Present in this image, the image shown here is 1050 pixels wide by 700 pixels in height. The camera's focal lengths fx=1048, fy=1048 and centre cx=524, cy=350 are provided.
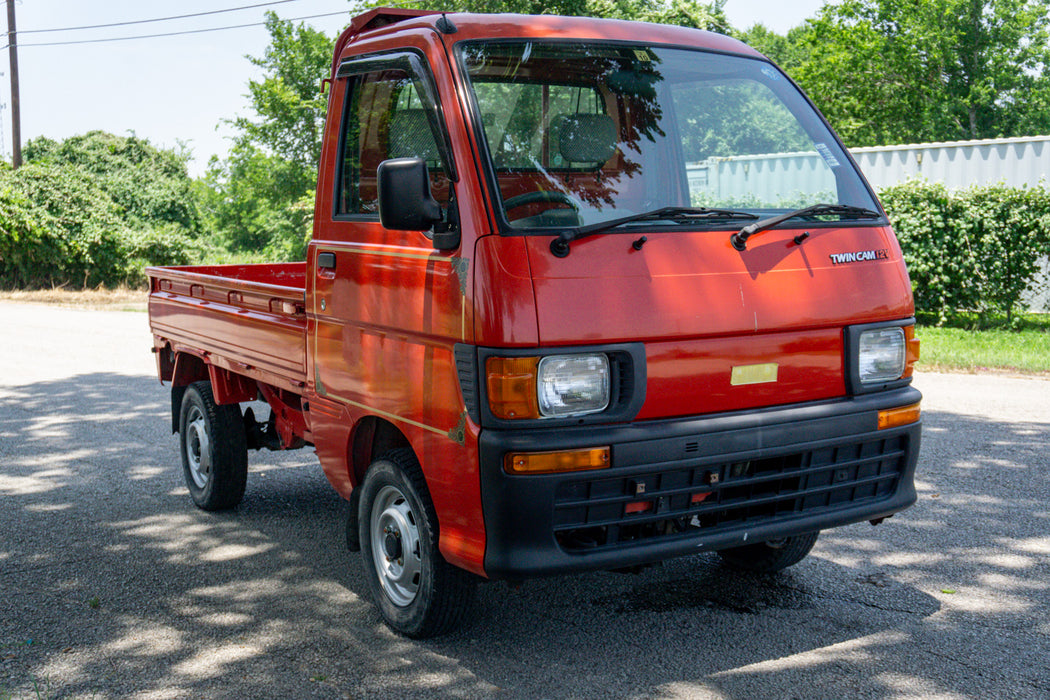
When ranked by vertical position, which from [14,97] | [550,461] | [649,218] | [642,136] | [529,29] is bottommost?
[550,461]

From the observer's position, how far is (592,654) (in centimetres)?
399

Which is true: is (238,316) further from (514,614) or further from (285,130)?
(285,130)

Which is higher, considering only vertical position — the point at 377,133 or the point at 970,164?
the point at 970,164

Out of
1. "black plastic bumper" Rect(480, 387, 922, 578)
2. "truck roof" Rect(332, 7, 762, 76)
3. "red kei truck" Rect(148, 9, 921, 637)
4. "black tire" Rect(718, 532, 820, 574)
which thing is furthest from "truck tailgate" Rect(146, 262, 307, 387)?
"black tire" Rect(718, 532, 820, 574)

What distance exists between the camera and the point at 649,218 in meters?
3.70

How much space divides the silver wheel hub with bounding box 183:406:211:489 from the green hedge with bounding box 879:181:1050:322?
10175 millimetres

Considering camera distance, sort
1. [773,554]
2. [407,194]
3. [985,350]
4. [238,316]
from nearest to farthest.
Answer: [407,194] < [773,554] < [238,316] < [985,350]

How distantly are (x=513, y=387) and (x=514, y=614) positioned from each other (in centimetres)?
145

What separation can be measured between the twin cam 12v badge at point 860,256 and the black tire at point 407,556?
1.77 m

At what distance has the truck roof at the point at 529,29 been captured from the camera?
13.1 feet

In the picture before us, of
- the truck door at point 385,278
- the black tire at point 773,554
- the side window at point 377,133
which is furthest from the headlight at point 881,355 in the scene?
the side window at point 377,133

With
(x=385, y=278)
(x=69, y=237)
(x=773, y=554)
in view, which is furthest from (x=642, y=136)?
(x=69, y=237)

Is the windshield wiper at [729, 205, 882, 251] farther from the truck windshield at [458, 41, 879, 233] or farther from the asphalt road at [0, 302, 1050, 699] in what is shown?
the asphalt road at [0, 302, 1050, 699]

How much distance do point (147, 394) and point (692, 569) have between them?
6.96 metres
